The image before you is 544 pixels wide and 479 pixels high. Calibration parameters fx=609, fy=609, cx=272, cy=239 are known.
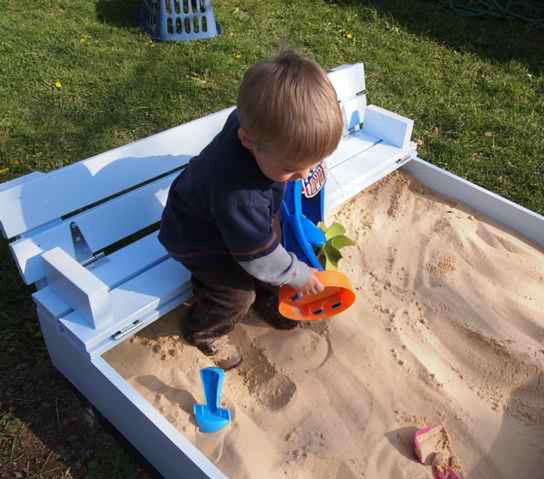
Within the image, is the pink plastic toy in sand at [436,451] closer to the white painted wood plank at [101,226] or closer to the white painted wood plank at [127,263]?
the white painted wood plank at [127,263]

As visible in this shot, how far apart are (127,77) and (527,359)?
8.62ft

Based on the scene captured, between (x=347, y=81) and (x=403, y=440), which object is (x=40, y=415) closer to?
(x=403, y=440)

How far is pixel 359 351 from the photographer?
1.97m

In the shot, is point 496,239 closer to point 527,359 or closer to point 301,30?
point 527,359

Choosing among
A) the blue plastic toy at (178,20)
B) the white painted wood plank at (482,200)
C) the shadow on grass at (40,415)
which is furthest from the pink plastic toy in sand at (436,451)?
the blue plastic toy at (178,20)

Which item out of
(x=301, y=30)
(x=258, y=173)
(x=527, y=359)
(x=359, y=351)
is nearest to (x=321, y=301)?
(x=359, y=351)

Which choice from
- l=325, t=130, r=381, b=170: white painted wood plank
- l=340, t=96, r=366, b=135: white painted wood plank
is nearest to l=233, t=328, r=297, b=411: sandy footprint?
l=325, t=130, r=381, b=170: white painted wood plank

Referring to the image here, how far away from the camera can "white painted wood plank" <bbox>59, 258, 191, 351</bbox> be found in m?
1.67

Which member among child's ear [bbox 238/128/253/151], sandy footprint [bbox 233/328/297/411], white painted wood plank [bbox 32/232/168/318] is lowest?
sandy footprint [bbox 233/328/297/411]

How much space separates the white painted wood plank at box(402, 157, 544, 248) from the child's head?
1.32m

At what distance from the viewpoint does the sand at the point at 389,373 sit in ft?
5.61

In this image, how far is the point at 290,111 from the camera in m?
1.32

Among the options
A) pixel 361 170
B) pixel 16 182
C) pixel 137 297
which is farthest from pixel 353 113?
pixel 16 182

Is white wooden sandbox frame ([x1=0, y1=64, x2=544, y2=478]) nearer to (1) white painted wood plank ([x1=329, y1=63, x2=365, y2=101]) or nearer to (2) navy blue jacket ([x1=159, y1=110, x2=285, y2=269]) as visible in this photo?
(2) navy blue jacket ([x1=159, y1=110, x2=285, y2=269])
